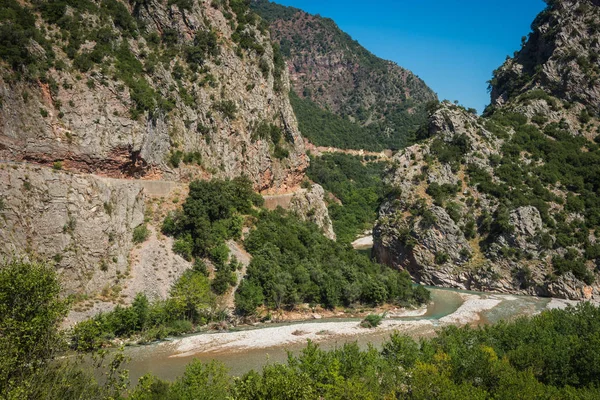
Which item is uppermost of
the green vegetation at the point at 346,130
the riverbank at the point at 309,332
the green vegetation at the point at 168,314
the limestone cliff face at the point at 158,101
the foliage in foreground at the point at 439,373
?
the green vegetation at the point at 346,130

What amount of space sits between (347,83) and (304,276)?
14052 centimetres

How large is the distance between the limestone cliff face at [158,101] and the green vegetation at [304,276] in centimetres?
1140

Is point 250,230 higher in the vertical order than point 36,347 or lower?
higher

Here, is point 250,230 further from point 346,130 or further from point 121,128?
point 346,130

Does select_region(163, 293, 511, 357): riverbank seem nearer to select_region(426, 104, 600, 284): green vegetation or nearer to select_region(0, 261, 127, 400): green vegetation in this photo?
select_region(0, 261, 127, 400): green vegetation

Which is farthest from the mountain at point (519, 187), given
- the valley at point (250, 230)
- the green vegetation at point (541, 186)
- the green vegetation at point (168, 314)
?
the green vegetation at point (168, 314)

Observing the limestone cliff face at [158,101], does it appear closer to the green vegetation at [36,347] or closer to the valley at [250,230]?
the valley at [250,230]

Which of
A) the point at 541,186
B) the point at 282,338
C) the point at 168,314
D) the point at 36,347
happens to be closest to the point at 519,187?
the point at 541,186

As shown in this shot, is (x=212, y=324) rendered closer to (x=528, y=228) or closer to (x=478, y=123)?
(x=528, y=228)

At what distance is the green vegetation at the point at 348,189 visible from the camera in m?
→ 96.6

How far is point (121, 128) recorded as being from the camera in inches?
1699

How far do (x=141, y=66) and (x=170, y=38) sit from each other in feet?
28.2

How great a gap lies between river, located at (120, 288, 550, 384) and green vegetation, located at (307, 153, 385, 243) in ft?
131

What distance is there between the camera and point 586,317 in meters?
30.0
